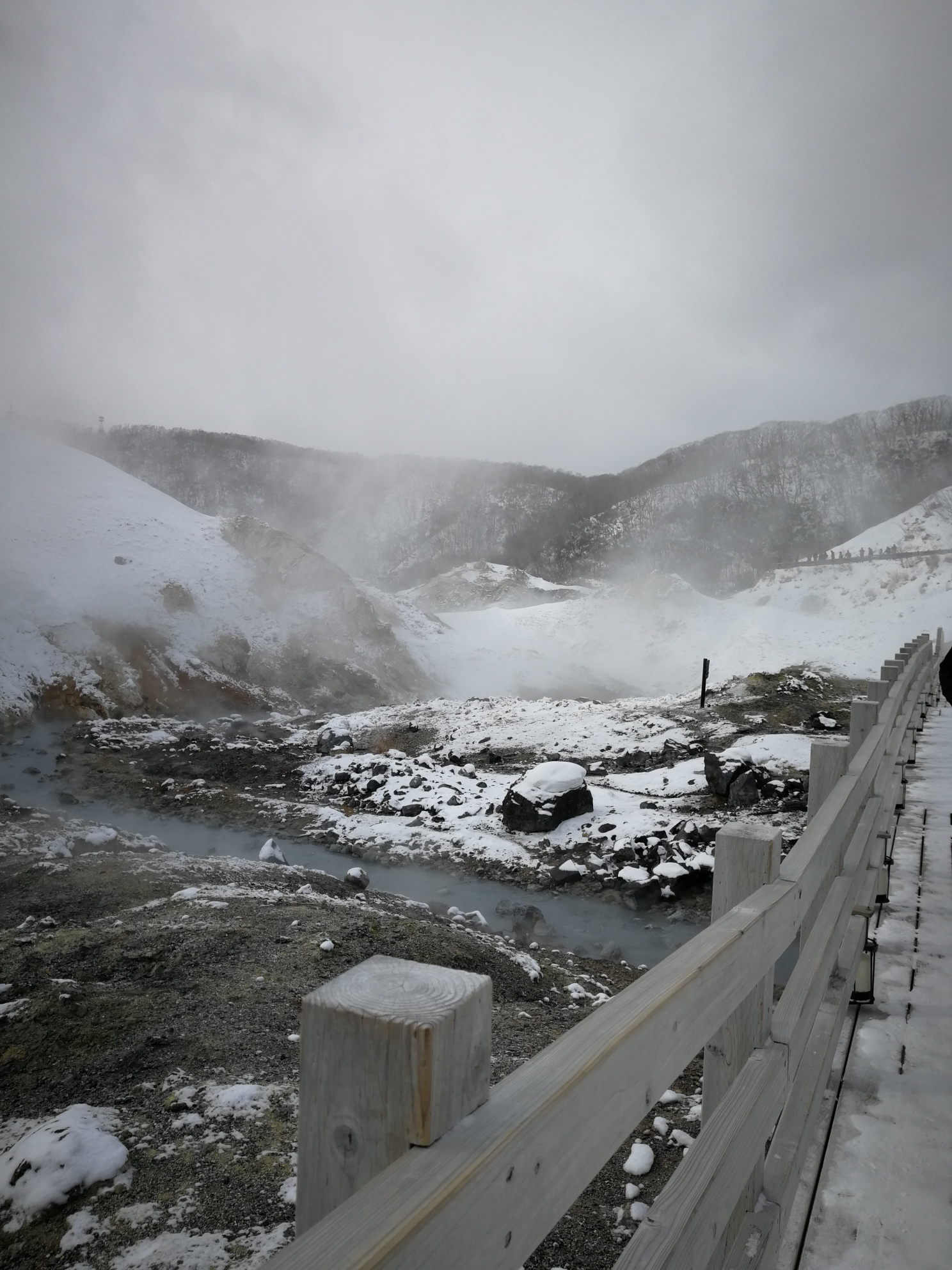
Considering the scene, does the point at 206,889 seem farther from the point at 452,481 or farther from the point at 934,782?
the point at 452,481

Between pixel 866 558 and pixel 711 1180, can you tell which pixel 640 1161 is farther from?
pixel 866 558

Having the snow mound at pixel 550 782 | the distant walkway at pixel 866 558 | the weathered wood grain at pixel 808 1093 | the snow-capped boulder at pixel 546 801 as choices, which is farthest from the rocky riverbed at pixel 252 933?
the distant walkway at pixel 866 558

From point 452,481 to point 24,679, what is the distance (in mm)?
110297

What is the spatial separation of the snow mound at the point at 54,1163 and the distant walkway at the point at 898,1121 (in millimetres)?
2661

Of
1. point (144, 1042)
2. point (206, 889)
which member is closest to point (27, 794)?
point (206, 889)

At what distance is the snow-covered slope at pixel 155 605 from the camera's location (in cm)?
2155

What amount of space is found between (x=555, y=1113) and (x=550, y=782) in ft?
33.2

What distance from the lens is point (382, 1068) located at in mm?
722

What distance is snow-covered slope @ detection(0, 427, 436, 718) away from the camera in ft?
70.7

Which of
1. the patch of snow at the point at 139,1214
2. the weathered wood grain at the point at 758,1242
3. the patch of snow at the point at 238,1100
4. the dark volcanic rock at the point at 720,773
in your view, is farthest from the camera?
the dark volcanic rock at the point at 720,773

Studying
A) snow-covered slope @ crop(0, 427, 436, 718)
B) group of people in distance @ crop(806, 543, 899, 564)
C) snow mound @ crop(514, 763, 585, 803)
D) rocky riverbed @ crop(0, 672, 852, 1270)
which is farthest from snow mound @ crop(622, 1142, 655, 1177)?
group of people in distance @ crop(806, 543, 899, 564)

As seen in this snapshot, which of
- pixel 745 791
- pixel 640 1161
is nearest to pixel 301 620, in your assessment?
pixel 745 791

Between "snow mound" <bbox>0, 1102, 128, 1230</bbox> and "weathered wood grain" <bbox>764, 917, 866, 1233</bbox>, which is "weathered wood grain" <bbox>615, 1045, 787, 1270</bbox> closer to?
"weathered wood grain" <bbox>764, 917, 866, 1233</bbox>

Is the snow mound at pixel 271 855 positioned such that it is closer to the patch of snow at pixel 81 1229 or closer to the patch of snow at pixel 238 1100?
the patch of snow at pixel 238 1100
